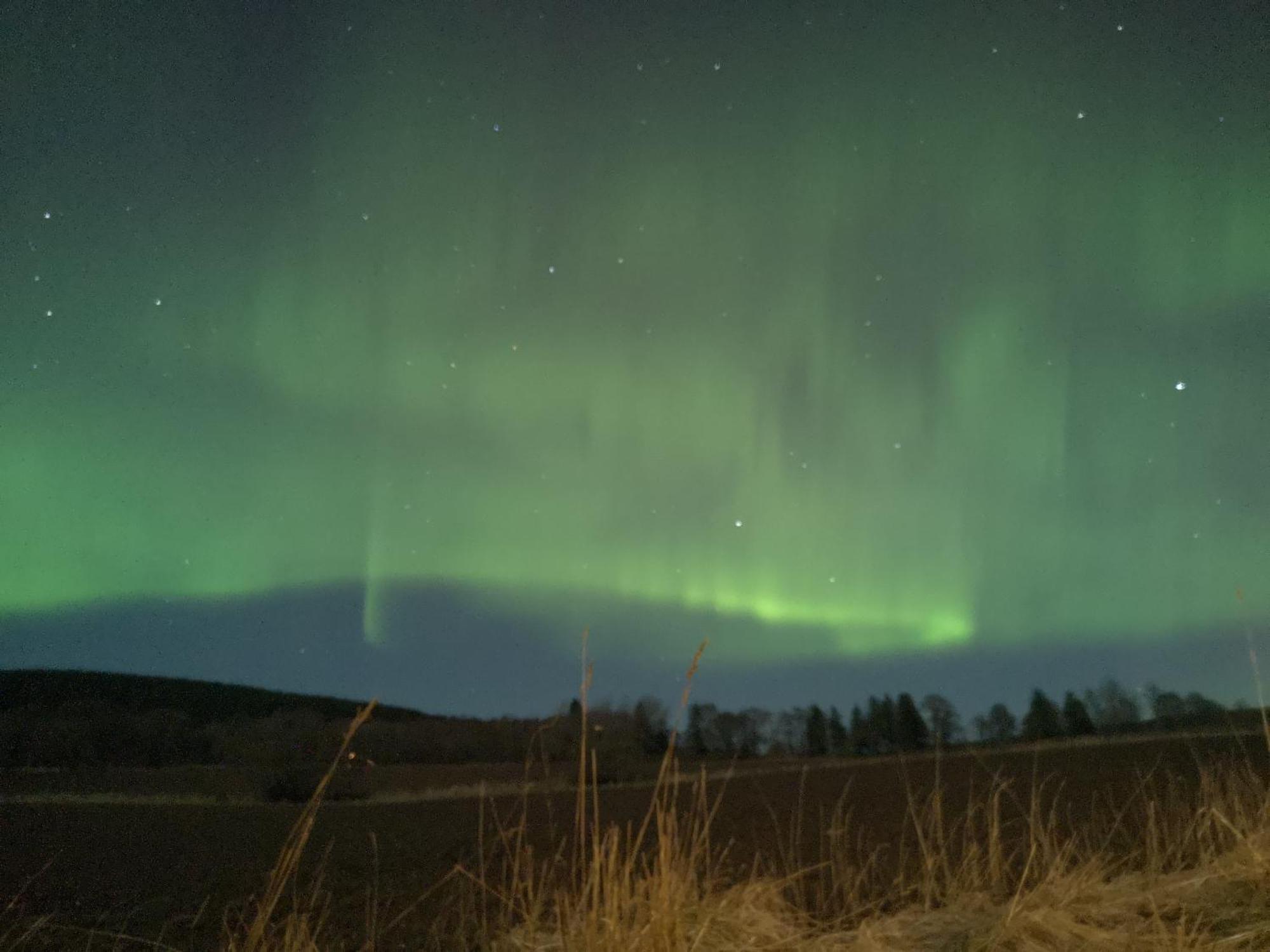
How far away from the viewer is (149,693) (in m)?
66.8

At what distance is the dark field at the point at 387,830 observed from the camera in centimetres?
868

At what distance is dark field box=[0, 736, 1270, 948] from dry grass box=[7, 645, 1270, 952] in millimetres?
331

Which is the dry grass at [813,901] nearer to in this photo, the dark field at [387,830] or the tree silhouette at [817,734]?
the dark field at [387,830]

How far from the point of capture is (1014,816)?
13320mm

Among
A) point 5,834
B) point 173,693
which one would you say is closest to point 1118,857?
point 5,834

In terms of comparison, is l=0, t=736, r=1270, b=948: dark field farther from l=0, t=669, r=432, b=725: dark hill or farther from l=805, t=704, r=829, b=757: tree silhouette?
l=0, t=669, r=432, b=725: dark hill

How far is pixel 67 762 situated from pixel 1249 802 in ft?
96.9

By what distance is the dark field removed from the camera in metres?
8.68

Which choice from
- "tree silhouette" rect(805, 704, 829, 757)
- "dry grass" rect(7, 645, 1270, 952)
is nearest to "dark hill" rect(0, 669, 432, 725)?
"tree silhouette" rect(805, 704, 829, 757)

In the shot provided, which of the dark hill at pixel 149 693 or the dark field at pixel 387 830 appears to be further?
the dark hill at pixel 149 693

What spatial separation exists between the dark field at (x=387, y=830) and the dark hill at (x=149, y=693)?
42753mm

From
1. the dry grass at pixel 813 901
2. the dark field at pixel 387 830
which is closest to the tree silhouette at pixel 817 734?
the dark field at pixel 387 830

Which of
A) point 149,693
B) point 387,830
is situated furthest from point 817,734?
point 149,693

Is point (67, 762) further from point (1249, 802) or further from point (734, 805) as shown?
point (1249, 802)
